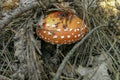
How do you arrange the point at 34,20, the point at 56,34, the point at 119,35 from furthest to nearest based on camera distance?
the point at 119,35, the point at 34,20, the point at 56,34

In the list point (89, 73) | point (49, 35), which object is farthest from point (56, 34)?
point (89, 73)

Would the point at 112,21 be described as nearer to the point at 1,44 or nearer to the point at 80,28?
the point at 80,28

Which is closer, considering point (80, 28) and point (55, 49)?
point (80, 28)

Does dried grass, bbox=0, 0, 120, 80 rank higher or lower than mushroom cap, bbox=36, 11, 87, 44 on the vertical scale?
lower

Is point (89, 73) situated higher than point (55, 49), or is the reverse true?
point (55, 49)

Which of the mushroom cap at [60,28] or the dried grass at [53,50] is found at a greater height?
the mushroom cap at [60,28]

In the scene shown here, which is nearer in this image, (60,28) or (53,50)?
(60,28)

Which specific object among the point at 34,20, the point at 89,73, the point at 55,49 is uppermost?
the point at 34,20

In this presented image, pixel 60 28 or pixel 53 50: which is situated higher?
pixel 60 28
